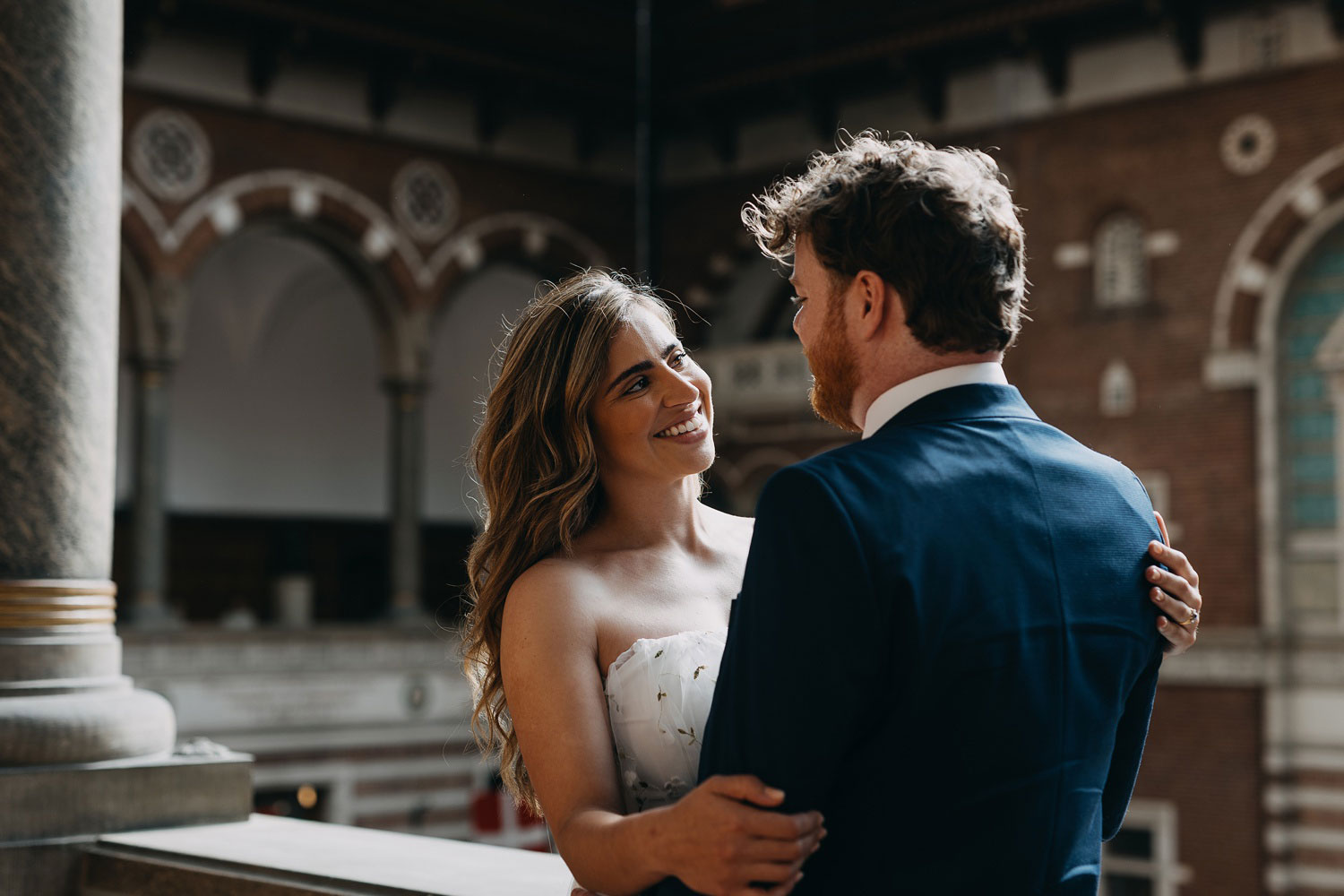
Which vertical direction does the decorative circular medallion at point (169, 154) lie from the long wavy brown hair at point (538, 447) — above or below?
above

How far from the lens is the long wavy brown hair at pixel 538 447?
2.29 meters

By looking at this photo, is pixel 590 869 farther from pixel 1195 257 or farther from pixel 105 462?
pixel 1195 257

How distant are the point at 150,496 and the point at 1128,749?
1441 cm

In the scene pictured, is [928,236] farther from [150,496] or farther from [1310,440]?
[150,496]

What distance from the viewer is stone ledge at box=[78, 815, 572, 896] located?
8.96 feet

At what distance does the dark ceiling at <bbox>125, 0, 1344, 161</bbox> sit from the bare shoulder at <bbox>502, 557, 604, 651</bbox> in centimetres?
1392

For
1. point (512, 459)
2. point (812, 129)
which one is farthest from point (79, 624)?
point (812, 129)

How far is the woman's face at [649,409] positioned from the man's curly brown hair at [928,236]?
0.62 metres

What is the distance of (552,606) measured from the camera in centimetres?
214

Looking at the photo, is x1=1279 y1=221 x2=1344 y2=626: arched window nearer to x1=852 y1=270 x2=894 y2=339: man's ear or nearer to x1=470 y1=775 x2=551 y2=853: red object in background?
x1=470 y1=775 x2=551 y2=853: red object in background

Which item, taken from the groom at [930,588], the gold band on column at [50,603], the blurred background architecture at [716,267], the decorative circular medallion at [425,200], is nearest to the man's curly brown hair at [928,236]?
the groom at [930,588]

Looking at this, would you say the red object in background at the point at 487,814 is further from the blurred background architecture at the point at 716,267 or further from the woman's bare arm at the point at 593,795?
the woman's bare arm at the point at 593,795

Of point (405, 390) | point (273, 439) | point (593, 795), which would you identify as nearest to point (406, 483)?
point (405, 390)

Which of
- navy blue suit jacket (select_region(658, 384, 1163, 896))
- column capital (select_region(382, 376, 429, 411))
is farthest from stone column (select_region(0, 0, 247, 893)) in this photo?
column capital (select_region(382, 376, 429, 411))
